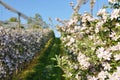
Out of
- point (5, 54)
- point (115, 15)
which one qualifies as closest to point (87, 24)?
point (115, 15)

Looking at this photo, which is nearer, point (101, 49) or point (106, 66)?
point (101, 49)

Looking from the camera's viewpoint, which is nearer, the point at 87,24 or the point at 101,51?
the point at 101,51

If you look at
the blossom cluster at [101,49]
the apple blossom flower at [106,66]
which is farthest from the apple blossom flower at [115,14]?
the apple blossom flower at [106,66]

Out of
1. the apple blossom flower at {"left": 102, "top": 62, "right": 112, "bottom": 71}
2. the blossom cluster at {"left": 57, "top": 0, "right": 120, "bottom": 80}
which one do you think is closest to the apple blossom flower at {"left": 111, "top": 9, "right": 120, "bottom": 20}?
the blossom cluster at {"left": 57, "top": 0, "right": 120, "bottom": 80}

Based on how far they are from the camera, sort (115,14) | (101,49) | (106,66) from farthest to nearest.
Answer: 1. (115,14)
2. (106,66)
3. (101,49)

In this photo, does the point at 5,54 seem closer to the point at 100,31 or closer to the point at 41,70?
the point at 41,70

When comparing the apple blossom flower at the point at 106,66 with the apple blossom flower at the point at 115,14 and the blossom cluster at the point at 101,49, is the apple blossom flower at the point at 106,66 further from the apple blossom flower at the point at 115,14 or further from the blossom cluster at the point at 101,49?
the apple blossom flower at the point at 115,14

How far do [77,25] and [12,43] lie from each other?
15.5 ft

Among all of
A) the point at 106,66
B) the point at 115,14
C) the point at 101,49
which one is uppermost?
the point at 115,14

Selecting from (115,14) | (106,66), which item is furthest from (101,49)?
(115,14)

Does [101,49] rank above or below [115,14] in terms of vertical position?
below

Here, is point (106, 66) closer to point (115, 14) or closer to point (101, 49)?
point (101, 49)

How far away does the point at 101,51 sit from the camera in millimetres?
6004

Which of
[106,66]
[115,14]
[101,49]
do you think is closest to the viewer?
[101,49]
